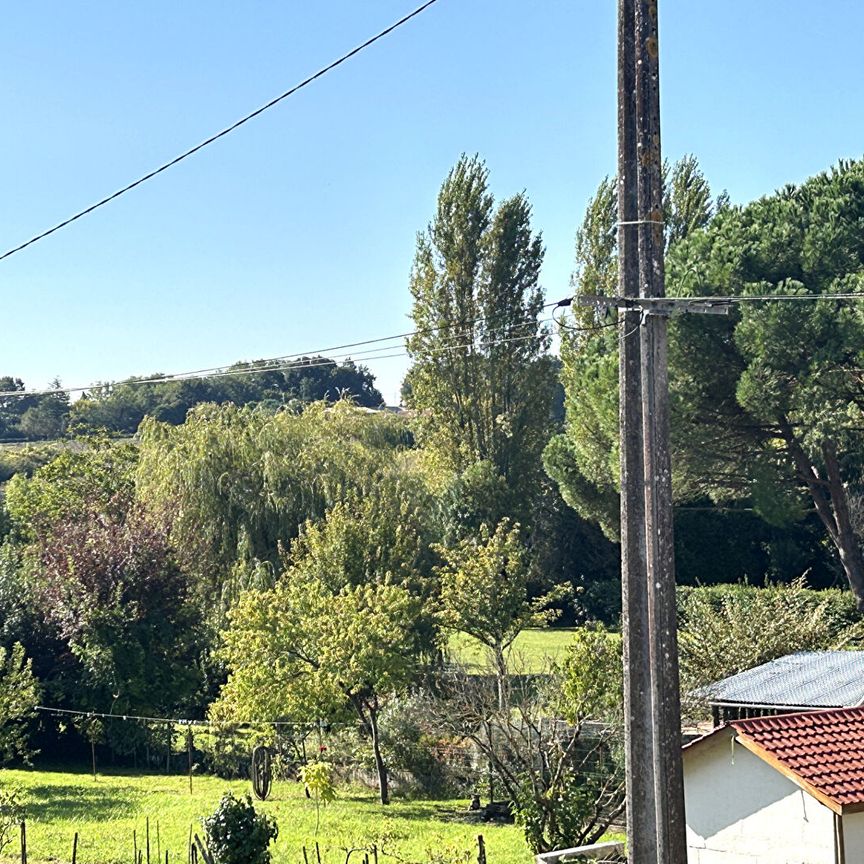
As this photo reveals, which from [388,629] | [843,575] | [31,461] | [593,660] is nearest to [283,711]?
[388,629]

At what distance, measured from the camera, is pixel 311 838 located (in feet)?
59.5

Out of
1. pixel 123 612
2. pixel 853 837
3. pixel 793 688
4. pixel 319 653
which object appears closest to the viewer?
pixel 853 837

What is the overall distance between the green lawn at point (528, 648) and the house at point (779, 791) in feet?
50.2

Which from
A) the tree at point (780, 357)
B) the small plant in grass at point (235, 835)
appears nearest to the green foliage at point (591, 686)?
the small plant in grass at point (235, 835)

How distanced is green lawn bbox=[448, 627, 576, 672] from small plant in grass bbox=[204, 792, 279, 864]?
1322 cm

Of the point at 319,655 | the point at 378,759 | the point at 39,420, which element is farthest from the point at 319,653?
the point at 39,420

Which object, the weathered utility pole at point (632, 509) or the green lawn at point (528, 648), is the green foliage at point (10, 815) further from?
the weathered utility pole at point (632, 509)

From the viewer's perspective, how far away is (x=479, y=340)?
41.4 metres

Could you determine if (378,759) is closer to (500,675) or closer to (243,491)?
(500,675)

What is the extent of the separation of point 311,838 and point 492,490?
21.5 m

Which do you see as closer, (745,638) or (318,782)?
(318,782)

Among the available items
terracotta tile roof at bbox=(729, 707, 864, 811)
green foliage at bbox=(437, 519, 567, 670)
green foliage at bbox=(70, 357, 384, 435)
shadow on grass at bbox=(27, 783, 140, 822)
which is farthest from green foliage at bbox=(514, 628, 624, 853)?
green foliage at bbox=(70, 357, 384, 435)

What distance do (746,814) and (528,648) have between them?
22579mm

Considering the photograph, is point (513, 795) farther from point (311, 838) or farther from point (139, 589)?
point (139, 589)
